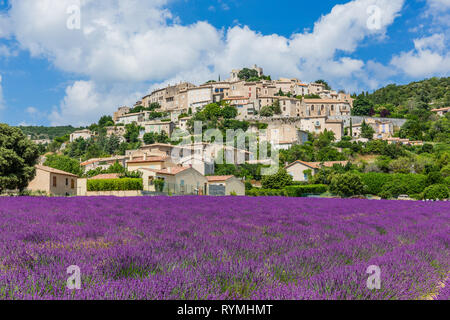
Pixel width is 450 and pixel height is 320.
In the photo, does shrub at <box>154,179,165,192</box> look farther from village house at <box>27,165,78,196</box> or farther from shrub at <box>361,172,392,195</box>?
shrub at <box>361,172,392,195</box>

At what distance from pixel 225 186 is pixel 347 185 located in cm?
1317

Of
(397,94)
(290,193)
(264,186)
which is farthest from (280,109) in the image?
(290,193)

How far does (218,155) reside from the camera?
6931cm

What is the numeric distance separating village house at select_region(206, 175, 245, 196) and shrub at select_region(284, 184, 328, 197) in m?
5.68

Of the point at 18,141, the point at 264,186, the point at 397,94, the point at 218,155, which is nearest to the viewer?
the point at 18,141

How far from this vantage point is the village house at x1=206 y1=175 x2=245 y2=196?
3969 cm

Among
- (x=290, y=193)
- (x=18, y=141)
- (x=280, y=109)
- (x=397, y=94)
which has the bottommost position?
(x=290, y=193)

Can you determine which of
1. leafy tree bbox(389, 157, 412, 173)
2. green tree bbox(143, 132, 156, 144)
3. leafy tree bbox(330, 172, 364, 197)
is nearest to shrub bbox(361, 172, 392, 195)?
leafy tree bbox(330, 172, 364, 197)

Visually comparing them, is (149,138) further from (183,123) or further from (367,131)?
(367,131)

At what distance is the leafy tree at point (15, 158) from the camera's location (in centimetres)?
2042
